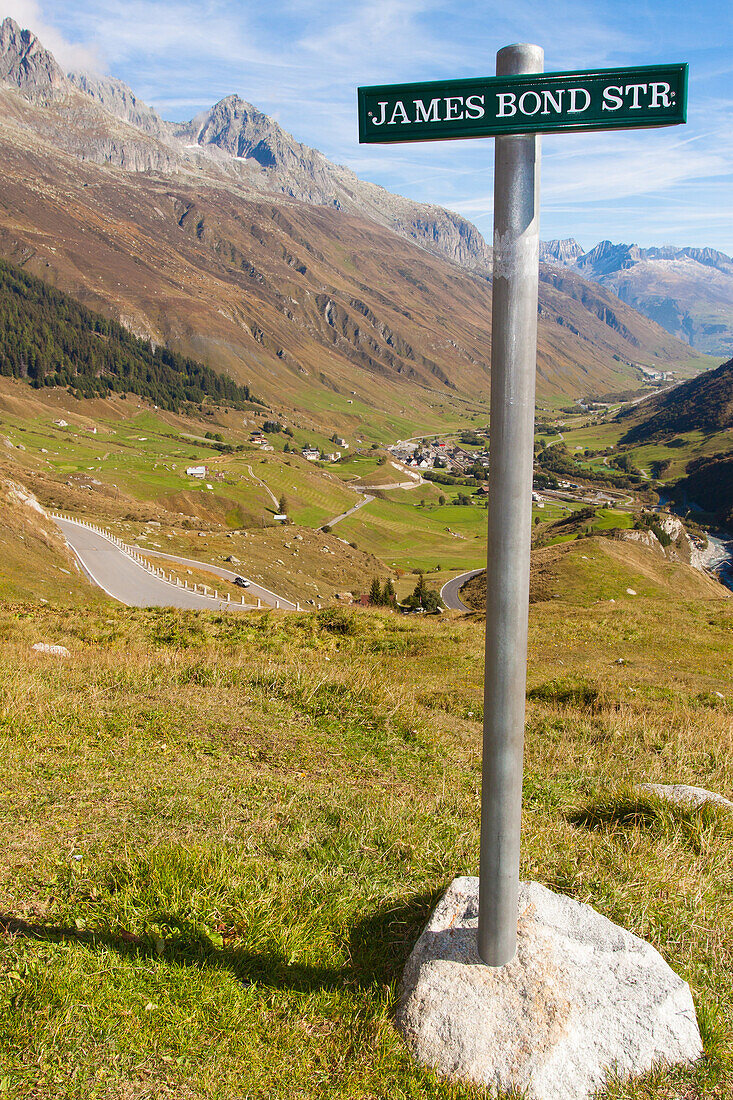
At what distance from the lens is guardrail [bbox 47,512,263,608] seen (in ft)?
156

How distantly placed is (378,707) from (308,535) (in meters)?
79.2

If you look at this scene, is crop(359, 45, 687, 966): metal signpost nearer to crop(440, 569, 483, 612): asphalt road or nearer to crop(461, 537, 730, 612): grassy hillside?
crop(461, 537, 730, 612): grassy hillside

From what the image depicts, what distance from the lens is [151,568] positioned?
53219 mm

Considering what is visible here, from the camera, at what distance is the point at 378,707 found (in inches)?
380

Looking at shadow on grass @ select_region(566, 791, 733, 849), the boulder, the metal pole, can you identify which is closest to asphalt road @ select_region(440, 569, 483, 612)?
the boulder

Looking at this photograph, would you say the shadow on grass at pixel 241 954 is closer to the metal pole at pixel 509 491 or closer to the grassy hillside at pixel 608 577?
the metal pole at pixel 509 491

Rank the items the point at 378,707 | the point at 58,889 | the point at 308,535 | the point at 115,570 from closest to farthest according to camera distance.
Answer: the point at 58,889
the point at 378,707
the point at 115,570
the point at 308,535

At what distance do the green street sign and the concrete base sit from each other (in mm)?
4646

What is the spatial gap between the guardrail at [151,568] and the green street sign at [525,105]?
41.8 m

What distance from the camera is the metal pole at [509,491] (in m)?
3.48

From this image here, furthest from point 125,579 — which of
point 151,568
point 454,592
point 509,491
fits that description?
point 454,592

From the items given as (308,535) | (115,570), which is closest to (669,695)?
(115,570)

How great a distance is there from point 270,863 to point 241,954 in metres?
0.91

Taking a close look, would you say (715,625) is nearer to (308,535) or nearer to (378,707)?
(378,707)
